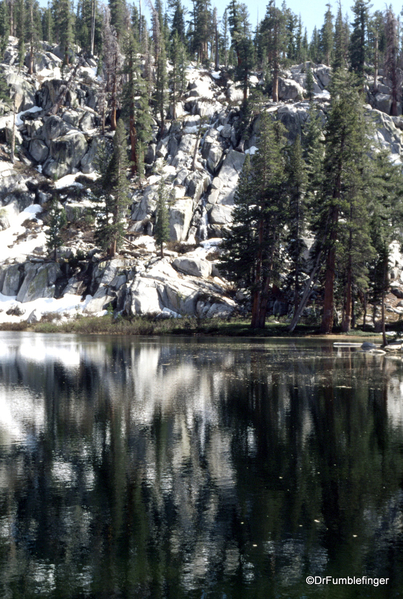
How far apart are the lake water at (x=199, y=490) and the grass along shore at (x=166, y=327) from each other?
1208 inches

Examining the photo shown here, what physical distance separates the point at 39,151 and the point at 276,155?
51.6 m

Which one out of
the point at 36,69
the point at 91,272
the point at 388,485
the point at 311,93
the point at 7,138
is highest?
the point at 36,69

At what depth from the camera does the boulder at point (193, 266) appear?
6619cm

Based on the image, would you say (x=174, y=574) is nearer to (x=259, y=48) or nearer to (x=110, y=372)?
(x=110, y=372)

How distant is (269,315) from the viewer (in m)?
59.2

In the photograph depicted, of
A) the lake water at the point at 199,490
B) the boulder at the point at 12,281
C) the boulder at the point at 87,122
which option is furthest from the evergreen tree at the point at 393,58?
the lake water at the point at 199,490

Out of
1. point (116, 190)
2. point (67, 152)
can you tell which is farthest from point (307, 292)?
point (67, 152)

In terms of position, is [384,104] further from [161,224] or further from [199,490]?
[199,490]

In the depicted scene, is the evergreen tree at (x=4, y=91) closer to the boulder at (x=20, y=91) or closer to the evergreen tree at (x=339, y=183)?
the boulder at (x=20, y=91)

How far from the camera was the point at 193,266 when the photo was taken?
66438mm

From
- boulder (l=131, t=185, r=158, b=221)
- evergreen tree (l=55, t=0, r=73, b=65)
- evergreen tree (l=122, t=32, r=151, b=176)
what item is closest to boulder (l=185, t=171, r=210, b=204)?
boulder (l=131, t=185, r=158, b=221)

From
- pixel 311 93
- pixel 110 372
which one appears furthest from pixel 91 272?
pixel 311 93

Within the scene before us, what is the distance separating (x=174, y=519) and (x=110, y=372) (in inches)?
679

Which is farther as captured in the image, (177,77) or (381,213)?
(177,77)
